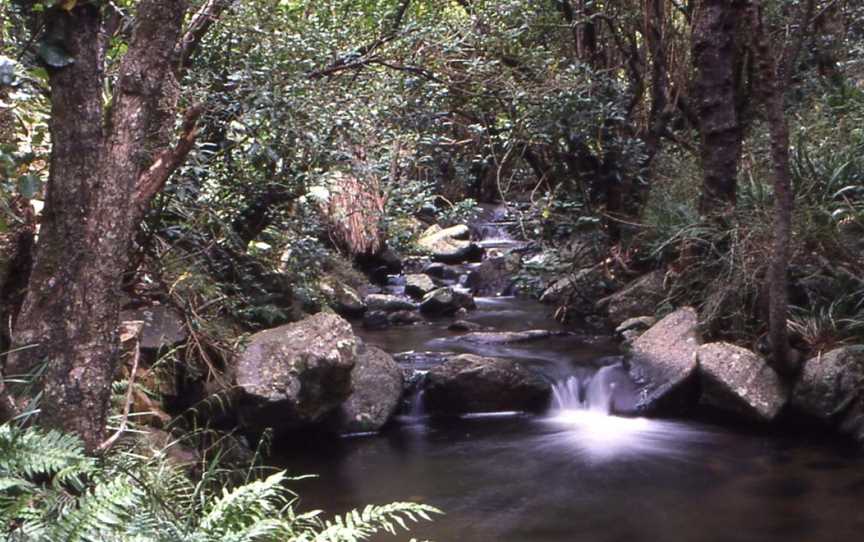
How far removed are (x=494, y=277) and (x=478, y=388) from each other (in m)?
5.17

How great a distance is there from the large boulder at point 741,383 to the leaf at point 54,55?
5219mm

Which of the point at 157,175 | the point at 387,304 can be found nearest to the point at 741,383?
the point at 157,175

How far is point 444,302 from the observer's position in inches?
422

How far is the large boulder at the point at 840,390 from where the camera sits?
639cm

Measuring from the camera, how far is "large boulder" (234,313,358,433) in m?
6.11

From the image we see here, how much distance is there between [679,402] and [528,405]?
119 centimetres

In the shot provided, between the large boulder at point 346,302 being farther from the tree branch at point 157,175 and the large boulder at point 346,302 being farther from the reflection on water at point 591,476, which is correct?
the tree branch at point 157,175

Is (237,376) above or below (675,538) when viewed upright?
above

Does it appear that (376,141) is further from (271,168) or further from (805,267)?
(805,267)

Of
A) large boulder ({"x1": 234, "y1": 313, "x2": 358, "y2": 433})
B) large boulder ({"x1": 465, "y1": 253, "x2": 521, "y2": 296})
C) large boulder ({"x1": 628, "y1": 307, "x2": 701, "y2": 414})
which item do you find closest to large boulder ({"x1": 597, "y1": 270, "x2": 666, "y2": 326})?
large boulder ({"x1": 628, "y1": 307, "x2": 701, "y2": 414})

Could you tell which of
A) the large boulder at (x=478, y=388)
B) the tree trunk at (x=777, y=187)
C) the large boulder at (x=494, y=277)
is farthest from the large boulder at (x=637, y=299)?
the large boulder at (x=494, y=277)

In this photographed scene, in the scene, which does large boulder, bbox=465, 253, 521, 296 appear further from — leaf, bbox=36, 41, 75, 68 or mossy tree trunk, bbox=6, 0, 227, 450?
leaf, bbox=36, 41, 75, 68

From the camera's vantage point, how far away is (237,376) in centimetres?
609

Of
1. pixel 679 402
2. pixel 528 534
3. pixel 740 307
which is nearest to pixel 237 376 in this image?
pixel 528 534
